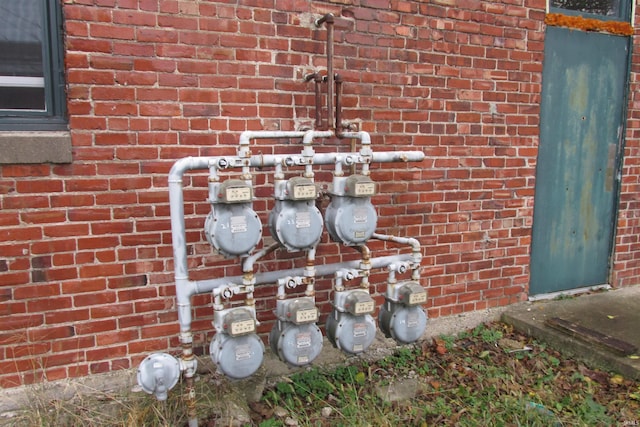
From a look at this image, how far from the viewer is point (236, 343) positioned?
9.34 feet

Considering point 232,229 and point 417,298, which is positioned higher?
point 232,229

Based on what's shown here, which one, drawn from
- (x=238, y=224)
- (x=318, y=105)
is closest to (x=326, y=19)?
(x=318, y=105)

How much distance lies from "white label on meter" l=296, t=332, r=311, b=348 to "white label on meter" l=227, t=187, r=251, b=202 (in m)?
0.89

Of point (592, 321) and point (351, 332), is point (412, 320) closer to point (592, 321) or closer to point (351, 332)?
point (351, 332)

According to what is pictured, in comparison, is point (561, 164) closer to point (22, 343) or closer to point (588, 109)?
point (588, 109)

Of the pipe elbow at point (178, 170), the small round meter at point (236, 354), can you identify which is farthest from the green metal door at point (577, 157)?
the pipe elbow at point (178, 170)

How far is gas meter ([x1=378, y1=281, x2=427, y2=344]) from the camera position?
10.8 ft

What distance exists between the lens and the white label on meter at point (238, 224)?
2.74m

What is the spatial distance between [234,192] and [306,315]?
834 millimetres

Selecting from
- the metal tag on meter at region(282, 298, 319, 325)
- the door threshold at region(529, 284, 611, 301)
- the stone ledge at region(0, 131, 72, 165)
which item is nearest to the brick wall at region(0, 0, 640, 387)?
the stone ledge at region(0, 131, 72, 165)

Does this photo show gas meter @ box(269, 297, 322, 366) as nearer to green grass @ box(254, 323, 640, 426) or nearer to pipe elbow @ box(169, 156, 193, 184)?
green grass @ box(254, 323, 640, 426)

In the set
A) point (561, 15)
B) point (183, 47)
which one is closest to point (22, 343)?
point (183, 47)

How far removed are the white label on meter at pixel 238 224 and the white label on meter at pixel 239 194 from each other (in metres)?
0.11

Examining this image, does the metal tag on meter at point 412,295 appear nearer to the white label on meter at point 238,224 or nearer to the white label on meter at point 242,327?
the white label on meter at point 242,327
